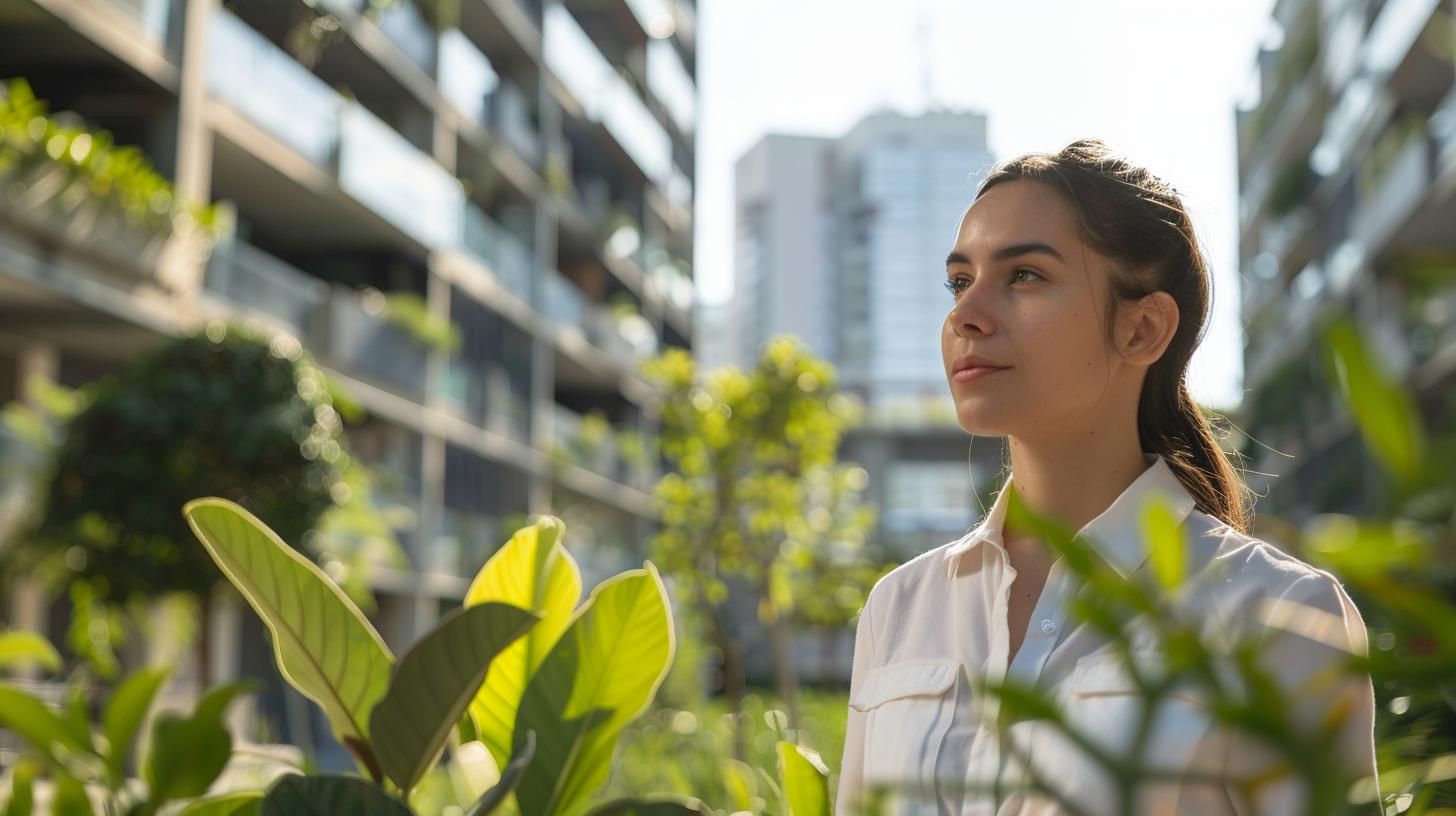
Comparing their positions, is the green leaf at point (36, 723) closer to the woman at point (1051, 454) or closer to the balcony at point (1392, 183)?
the woman at point (1051, 454)

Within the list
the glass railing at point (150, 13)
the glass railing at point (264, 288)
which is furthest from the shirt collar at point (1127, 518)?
the glass railing at point (264, 288)

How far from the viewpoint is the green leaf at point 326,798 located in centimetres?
65

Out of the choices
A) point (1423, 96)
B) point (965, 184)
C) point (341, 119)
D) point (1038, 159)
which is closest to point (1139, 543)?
point (1038, 159)

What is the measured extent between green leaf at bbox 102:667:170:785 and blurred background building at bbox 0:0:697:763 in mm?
2876

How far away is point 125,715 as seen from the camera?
0.87m

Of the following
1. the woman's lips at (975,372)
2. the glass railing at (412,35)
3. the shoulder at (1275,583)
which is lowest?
the shoulder at (1275,583)

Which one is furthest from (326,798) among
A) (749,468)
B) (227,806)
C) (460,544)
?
(460,544)

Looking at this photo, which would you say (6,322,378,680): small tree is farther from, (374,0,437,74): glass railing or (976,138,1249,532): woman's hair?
(374,0,437,74): glass railing

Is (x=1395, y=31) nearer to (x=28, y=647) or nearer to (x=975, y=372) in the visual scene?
(x=975, y=372)

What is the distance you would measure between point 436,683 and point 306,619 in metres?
0.13

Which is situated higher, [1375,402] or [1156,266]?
[1156,266]

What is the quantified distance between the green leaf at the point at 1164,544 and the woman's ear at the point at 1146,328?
117cm

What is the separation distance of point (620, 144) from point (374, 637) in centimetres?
2547

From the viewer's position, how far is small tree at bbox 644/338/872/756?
9.30 metres
